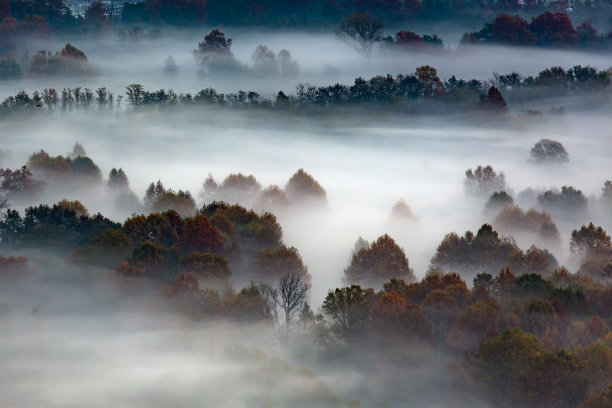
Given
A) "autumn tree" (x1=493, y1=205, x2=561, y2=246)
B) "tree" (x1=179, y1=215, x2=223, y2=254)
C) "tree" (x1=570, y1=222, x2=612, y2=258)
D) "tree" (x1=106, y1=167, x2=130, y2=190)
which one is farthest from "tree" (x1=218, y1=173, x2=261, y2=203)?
"tree" (x1=570, y1=222, x2=612, y2=258)

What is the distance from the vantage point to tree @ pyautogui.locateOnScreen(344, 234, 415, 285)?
99562 millimetres

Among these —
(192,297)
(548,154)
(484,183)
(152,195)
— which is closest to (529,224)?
(484,183)

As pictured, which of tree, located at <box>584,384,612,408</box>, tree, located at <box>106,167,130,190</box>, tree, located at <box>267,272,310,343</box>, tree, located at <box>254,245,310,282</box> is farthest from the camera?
tree, located at <box>106,167,130,190</box>

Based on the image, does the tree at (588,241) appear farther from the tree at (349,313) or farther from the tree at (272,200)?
the tree at (272,200)

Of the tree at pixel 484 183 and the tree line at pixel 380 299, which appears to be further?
the tree at pixel 484 183

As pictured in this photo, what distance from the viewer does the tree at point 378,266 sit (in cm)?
9956

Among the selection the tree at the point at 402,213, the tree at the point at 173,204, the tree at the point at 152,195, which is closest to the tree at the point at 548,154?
the tree at the point at 402,213

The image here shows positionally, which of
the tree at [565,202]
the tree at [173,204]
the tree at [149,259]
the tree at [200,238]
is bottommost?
the tree at [149,259]

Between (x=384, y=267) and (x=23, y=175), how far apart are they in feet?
262

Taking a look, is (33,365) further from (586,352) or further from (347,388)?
(586,352)

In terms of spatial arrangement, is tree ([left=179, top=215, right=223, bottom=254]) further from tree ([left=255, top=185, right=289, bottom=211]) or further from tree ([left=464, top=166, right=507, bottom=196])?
tree ([left=464, top=166, right=507, bottom=196])

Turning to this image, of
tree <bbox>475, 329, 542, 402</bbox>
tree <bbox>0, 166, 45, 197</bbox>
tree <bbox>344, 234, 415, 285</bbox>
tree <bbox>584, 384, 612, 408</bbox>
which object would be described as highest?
tree <bbox>0, 166, 45, 197</bbox>

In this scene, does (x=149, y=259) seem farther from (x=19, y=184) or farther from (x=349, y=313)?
(x=19, y=184)

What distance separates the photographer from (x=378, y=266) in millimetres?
101625
